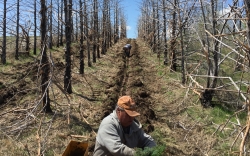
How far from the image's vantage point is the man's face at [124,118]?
3508 millimetres

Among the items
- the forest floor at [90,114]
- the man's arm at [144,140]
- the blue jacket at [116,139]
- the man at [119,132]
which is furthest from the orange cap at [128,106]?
the forest floor at [90,114]

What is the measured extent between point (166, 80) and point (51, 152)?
26.8ft

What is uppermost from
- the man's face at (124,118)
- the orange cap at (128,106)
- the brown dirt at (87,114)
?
the orange cap at (128,106)

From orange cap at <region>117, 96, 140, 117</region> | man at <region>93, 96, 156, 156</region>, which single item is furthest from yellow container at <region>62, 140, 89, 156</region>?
orange cap at <region>117, 96, 140, 117</region>

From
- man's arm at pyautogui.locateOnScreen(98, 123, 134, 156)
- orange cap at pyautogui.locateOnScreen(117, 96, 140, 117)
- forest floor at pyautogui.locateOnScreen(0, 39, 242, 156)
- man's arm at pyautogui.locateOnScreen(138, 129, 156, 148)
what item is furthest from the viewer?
forest floor at pyautogui.locateOnScreen(0, 39, 242, 156)

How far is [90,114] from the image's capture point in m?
8.46

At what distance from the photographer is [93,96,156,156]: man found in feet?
10.9

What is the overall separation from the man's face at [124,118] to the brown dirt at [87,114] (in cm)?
98

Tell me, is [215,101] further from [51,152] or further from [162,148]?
[162,148]

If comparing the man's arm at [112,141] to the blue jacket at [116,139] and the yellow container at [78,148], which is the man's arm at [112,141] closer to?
the blue jacket at [116,139]

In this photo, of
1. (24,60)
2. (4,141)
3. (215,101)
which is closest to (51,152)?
(4,141)

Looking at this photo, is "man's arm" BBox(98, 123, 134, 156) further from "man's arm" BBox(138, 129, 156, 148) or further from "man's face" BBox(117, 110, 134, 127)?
"man's arm" BBox(138, 129, 156, 148)

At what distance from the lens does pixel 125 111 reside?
137 inches

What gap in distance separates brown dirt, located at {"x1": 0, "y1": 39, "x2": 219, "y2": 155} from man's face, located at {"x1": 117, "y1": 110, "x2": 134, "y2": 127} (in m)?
0.98
